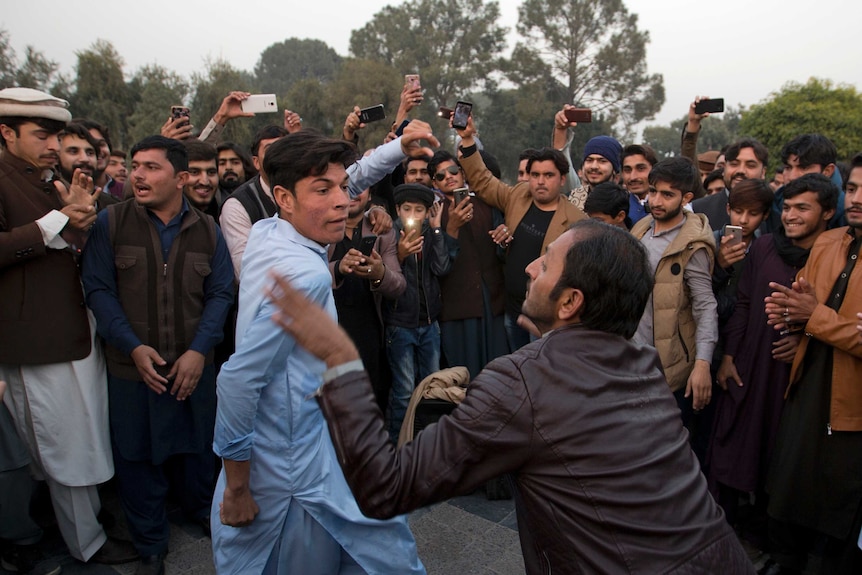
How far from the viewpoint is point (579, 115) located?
16.2 feet

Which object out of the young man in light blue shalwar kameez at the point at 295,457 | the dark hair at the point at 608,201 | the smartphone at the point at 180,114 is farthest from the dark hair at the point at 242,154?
the young man in light blue shalwar kameez at the point at 295,457

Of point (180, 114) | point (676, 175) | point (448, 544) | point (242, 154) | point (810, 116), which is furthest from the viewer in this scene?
point (810, 116)

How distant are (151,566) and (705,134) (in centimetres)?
5454

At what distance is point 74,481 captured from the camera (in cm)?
313

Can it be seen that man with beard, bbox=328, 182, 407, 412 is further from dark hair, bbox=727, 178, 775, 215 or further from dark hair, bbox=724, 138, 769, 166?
dark hair, bbox=724, 138, 769, 166

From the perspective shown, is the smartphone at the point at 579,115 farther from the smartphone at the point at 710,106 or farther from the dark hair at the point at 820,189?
the dark hair at the point at 820,189

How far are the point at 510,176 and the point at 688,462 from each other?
3831 cm

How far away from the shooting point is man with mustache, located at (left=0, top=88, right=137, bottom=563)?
2998 millimetres

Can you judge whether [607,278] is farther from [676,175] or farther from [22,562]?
[22,562]

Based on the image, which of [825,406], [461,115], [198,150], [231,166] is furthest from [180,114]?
[825,406]

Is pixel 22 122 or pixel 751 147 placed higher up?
pixel 22 122

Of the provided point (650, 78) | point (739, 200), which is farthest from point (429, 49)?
point (739, 200)

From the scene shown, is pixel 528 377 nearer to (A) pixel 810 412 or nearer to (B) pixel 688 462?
(B) pixel 688 462

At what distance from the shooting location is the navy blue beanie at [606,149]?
5.14m
